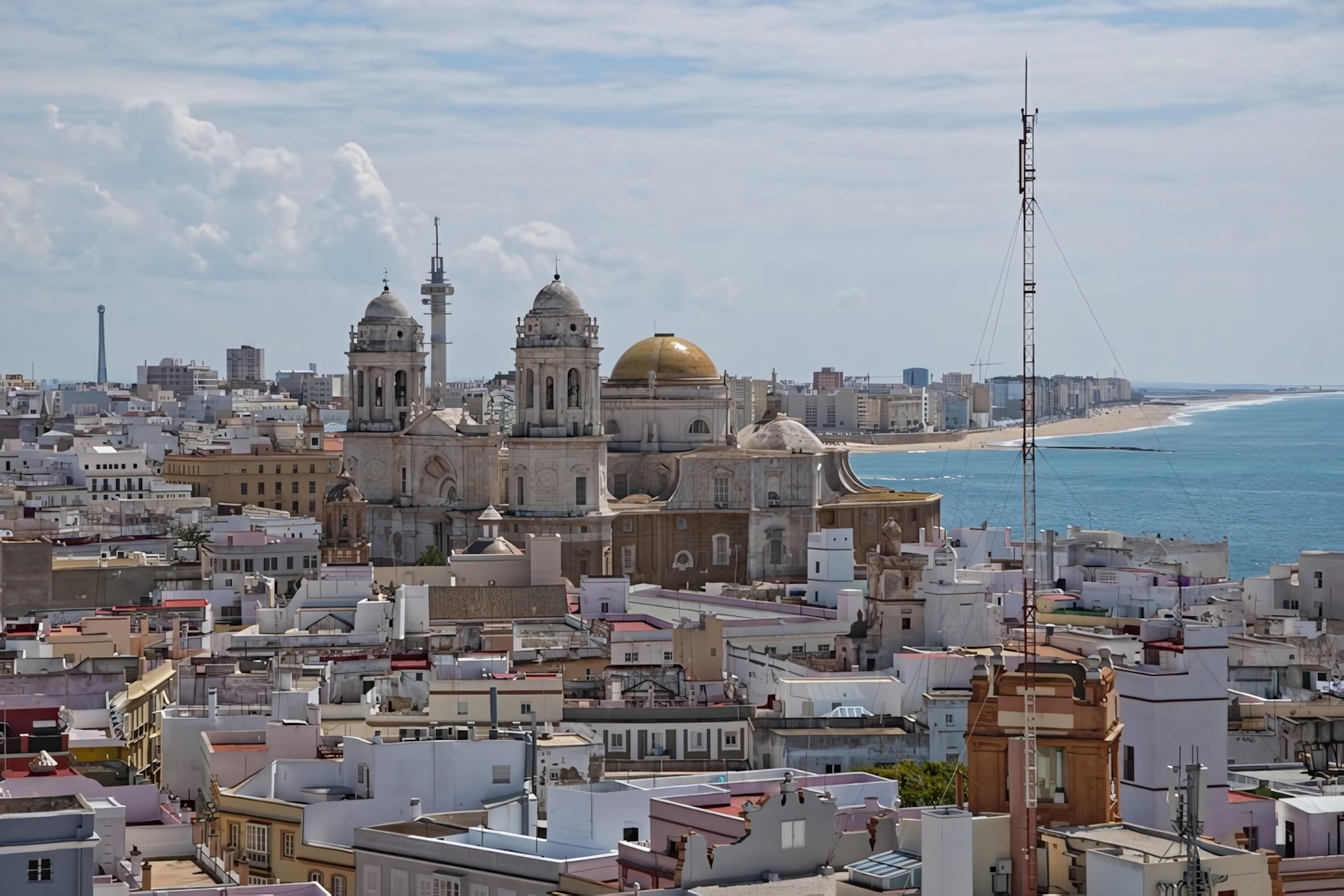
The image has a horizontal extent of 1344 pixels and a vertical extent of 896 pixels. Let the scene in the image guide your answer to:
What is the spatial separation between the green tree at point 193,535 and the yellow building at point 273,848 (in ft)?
97.0

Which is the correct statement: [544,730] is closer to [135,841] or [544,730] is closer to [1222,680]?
[135,841]

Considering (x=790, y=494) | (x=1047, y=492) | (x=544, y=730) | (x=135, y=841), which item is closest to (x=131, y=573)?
(x=790, y=494)

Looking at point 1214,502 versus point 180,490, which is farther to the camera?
point 1214,502

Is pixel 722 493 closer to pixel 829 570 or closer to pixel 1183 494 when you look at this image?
pixel 829 570

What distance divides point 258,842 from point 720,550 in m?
33.6

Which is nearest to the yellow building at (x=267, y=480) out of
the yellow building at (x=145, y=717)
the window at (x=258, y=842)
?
the yellow building at (x=145, y=717)

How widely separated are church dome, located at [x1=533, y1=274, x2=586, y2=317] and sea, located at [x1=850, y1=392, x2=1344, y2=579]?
2168cm

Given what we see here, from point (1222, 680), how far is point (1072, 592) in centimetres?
2385

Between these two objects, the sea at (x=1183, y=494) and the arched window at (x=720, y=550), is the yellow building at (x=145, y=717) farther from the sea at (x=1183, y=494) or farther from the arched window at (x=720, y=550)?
the sea at (x=1183, y=494)

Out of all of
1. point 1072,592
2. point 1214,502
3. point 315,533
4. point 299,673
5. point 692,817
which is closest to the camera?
point 692,817

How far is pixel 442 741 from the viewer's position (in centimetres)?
2186

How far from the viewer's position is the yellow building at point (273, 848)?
2030 centimetres

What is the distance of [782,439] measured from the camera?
182 feet

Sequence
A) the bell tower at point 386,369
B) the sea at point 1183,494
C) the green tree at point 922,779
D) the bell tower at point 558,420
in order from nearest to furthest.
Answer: the green tree at point 922,779 < the bell tower at point 558,420 < the bell tower at point 386,369 < the sea at point 1183,494
